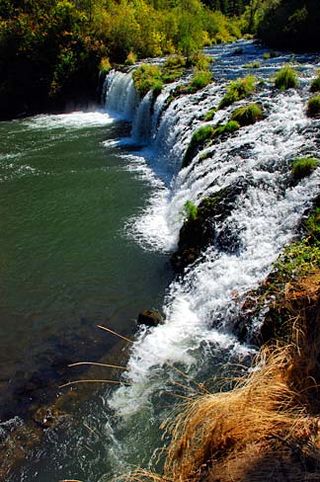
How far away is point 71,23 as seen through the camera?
3362cm

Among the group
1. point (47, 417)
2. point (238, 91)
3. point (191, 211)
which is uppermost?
point (238, 91)

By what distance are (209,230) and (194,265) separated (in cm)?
101

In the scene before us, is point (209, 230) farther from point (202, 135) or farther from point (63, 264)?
point (202, 135)

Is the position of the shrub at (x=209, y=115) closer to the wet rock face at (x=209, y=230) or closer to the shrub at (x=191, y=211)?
the wet rock face at (x=209, y=230)

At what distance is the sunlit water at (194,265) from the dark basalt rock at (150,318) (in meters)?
0.21

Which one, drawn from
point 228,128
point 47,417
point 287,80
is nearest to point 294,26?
point 287,80

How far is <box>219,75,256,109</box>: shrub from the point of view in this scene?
53.8ft

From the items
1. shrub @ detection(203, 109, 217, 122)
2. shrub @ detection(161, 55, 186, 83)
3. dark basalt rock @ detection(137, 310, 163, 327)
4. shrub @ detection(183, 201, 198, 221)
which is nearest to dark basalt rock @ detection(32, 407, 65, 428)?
dark basalt rock @ detection(137, 310, 163, 327)

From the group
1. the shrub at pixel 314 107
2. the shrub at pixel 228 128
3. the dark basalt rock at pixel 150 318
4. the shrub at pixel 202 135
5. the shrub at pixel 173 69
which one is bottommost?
the dark basalt rock at pixel 150 318

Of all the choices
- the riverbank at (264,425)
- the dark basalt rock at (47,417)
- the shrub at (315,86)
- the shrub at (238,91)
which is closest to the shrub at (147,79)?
the shrub at (238,91)

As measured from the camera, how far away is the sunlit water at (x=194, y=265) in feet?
20.6

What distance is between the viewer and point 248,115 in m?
14.3

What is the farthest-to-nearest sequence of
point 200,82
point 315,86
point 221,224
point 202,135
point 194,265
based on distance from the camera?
point 200,82, point 315,86, point 202,135, point 221,224, point 194,265

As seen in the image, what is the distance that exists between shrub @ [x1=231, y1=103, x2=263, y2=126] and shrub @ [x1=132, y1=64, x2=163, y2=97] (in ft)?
25.4
